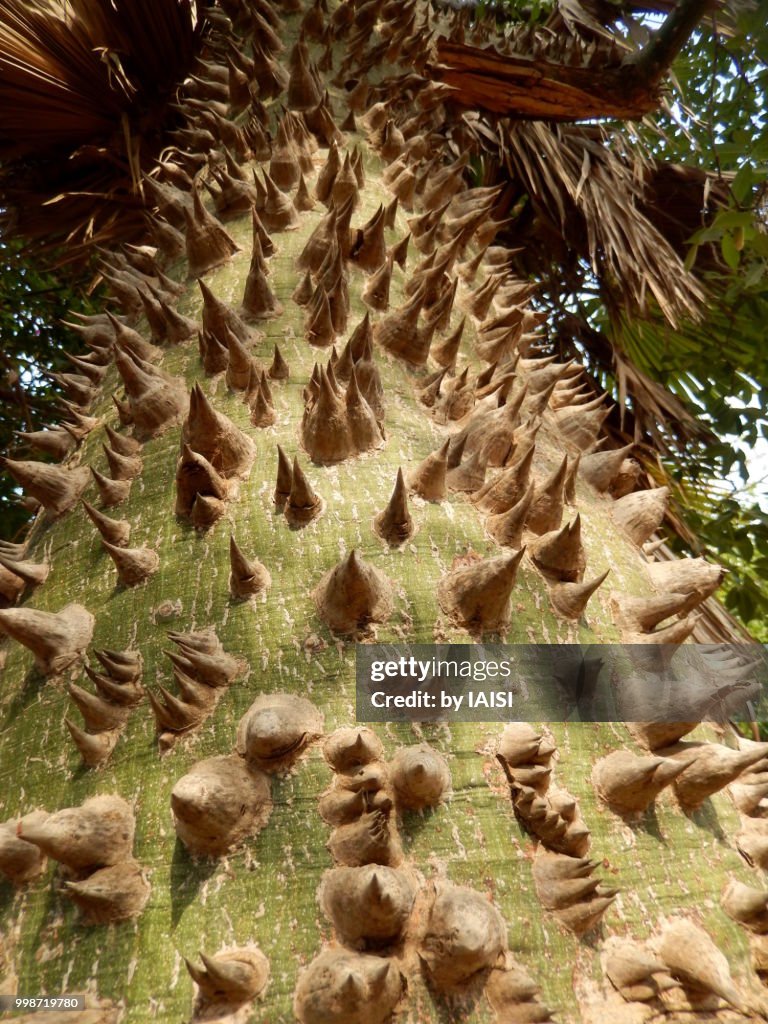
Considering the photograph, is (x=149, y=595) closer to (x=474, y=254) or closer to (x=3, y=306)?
(x=474, y=254)

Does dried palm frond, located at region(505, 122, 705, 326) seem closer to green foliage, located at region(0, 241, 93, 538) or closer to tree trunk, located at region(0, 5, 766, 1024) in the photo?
tree trunk, located at region(0, 5, 766, 1024)

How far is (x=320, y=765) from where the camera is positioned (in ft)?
3.11

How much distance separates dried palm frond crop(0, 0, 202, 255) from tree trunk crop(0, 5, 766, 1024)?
1201mm

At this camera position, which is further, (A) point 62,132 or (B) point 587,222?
(B) point 587,222

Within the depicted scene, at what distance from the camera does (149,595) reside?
3.84 feet

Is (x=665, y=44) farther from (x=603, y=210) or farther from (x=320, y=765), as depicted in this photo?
(x=320, y=765)

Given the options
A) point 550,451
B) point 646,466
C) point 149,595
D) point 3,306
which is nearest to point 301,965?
point 149,595

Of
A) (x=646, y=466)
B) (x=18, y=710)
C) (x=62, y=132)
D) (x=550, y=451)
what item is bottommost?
(x=18, y=710)

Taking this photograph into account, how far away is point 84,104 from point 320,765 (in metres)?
2.17

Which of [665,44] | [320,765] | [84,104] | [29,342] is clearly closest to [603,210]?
[665,44]

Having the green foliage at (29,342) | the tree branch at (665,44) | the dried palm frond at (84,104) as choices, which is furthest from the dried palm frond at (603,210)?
the green foliage at (29,342)

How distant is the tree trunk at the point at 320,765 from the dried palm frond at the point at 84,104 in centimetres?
120

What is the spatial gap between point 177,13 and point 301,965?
8.10 feet

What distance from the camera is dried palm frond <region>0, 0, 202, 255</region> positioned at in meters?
2.01
